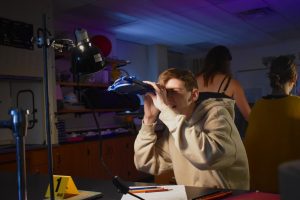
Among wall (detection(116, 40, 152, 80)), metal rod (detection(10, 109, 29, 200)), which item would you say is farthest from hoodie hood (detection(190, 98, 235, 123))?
wall (detection(116, 40, 152, 80))

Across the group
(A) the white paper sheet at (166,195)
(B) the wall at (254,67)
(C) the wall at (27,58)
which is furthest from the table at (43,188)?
(B) the wall at (254,67)

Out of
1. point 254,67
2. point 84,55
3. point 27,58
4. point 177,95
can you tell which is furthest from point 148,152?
point 254,67

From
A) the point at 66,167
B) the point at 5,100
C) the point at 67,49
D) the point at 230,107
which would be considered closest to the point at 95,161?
the point at 66,167

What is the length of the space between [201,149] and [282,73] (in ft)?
2.87

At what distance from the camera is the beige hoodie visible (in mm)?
1117

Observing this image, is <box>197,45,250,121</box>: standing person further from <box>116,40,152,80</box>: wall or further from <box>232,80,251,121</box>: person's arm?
<box>116,40,152,80</box>: wall

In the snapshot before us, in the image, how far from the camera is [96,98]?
430 cm

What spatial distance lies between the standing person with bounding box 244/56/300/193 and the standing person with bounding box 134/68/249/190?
43 centimetres

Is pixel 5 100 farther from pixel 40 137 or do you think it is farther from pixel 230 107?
pixel 230 107

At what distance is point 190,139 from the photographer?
3.65 feet

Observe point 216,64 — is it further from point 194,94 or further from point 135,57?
point 135,57

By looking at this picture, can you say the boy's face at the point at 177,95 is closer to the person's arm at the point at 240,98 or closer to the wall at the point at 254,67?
the person's arm at the point at 240,98

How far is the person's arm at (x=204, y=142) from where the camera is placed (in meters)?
1.10

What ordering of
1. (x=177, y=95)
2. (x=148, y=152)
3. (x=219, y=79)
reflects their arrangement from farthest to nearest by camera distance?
(x=219, y=79)
(x=148, y=152)
(x=177, y=95)
